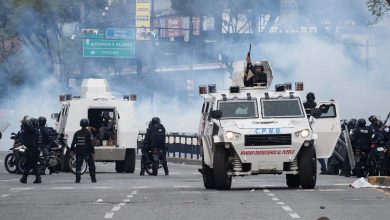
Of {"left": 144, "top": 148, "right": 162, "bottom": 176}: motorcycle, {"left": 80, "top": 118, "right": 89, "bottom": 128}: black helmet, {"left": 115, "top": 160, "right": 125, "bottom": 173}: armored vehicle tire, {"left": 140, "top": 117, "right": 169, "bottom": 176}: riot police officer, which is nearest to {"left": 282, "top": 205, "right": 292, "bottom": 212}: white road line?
{"left": 80, "top": 118, "right": 89, "bottom": 128}: black helmet

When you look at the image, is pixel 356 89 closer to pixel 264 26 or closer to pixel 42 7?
pixel 264 26

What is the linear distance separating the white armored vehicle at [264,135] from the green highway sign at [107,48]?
53.0 metres

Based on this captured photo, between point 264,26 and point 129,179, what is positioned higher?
point 264,26

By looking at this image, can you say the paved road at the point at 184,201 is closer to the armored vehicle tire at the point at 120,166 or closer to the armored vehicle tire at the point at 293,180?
the armored vehicle tire at the point at 293,180

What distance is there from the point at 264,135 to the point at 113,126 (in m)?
14.6

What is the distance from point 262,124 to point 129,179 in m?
8.89

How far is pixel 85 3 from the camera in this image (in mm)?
90750

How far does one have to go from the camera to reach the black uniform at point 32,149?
3509cm

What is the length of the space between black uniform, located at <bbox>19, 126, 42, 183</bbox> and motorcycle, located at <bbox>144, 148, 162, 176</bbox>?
233 inches

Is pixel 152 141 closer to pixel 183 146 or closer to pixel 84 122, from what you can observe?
pixel 84 122

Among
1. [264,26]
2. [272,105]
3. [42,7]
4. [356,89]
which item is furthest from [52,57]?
[272,105]

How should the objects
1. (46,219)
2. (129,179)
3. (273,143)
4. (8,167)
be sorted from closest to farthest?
(46,219), (273,143), (129,179), (8,167)

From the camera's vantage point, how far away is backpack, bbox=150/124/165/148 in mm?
40562

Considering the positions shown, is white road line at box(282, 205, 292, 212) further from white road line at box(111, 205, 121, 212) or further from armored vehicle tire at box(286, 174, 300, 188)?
armored vehicle tire at box(286, 174, 300, 188)
